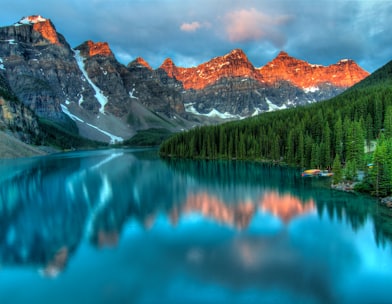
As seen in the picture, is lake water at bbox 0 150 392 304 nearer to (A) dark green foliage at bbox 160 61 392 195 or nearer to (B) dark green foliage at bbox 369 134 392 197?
(B) dark green foliage at bbox 369 134 392 197

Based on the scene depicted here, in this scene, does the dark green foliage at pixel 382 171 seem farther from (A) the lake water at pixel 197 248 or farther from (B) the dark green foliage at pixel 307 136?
(B) the dark green foliage at pixel 307 136

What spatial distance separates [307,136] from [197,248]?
60.2 metres

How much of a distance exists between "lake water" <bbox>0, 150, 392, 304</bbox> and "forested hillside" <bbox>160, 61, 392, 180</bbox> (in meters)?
19.2

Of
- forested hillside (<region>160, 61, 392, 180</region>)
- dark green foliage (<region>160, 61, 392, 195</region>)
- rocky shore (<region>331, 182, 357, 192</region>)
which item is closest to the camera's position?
rocky shore (<region>331, 182, 357, 192</region>)

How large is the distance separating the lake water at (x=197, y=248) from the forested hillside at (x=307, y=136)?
19.2m

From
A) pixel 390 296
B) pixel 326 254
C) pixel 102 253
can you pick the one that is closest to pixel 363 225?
pixel 326 254

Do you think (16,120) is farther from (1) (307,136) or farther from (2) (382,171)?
(2) (382,171)

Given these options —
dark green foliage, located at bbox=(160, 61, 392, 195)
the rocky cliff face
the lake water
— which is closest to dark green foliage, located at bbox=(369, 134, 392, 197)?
the lake water

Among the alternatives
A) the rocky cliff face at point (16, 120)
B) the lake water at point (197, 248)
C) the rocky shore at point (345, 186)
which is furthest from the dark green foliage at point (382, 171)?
the rocky cliff face at point (16, 120)

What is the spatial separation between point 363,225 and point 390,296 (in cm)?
1392

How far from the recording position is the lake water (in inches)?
758

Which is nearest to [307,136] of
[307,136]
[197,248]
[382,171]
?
[307,136]

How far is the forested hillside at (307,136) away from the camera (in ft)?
230

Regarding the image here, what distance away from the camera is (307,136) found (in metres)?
79.3
